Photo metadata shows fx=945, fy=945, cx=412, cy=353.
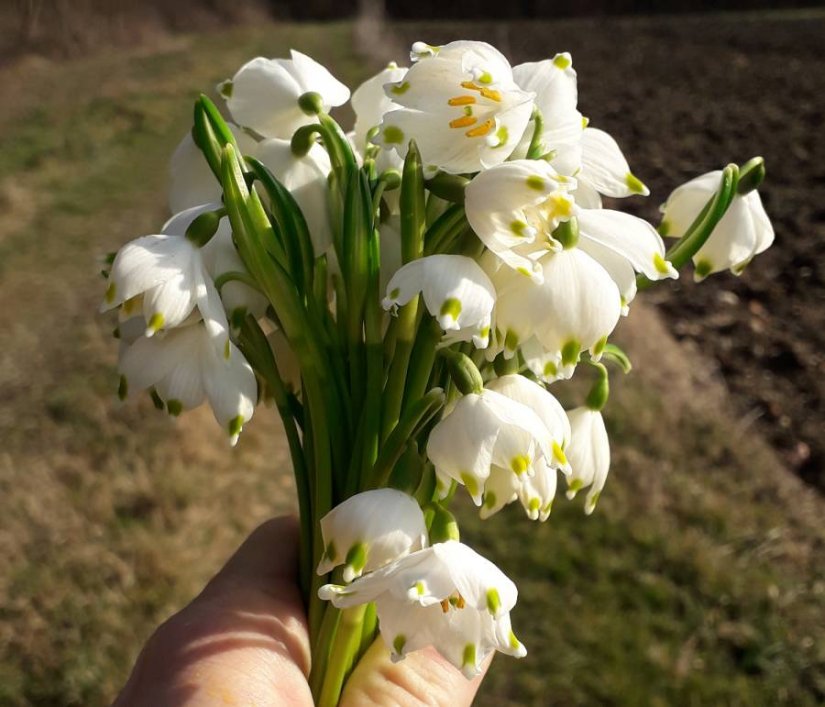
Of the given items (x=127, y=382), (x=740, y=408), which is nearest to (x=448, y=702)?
(x=127, y=382)

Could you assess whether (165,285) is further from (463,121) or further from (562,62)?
(562,62)

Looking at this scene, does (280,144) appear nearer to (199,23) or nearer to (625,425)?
(625,425)

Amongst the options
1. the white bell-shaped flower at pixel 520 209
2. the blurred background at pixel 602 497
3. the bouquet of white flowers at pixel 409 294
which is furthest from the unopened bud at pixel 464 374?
the blurred background at pixel 602 497

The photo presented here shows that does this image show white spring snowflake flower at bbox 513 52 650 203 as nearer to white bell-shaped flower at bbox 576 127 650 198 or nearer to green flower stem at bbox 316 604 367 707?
white bell-shaped flower at bbox 576 127 650 198

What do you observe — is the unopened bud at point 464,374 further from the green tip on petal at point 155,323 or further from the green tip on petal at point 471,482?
the green tip on petal at point 155,323

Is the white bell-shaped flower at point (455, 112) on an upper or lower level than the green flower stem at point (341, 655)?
upper

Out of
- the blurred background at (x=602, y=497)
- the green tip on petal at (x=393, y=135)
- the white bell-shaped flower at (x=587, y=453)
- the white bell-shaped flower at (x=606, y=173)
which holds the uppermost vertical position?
the green tip on petal at (x=393, y=135)

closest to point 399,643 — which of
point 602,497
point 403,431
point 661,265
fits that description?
point 403,431

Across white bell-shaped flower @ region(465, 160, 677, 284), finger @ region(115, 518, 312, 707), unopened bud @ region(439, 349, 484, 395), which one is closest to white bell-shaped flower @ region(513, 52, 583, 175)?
white bell-shaped flower @ region(465, 160, 677, 284)
